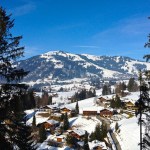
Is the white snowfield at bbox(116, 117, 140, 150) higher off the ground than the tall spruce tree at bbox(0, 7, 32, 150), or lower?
lower

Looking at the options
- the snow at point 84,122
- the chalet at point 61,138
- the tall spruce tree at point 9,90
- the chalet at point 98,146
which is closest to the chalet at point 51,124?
the snow at point 84,122

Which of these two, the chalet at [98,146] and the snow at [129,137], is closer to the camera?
the snow at [129,137]

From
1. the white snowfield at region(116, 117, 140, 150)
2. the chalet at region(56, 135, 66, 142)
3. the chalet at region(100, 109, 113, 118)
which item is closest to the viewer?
the white snowfield at region(116, 117, 140, 150)

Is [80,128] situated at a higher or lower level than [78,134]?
higher

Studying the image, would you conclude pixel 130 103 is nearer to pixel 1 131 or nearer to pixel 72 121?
pixel 72 121

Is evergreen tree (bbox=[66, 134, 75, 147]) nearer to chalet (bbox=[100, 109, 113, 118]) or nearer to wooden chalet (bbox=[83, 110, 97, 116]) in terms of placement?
chalet (bbox=[100, 109, 113, 118])

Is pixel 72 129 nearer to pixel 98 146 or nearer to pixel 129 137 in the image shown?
pixel 98 146

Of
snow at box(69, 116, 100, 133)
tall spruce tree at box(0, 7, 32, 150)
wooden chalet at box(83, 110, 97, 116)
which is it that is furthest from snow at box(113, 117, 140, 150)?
tall spruce tree at box(0, 7, 32, 150)

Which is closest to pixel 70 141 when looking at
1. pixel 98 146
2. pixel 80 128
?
pixel 98 146

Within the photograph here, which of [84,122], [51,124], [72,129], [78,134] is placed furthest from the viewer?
[84,122]

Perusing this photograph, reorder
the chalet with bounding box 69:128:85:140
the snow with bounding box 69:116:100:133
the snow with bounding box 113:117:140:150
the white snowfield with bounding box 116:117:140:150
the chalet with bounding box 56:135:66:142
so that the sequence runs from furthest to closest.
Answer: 1. the snow with bounding box 69:116:100:133
2. the chalet with bounding box 69:128:85:140
3. the chalet with bounding box 56:135:66:142
4. the snow with bounding box 113:117:140:150
5. the white snowfield with bounding box 116:117:140:150

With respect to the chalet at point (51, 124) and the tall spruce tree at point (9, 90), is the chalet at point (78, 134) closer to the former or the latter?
the chalet at point (51, 124)

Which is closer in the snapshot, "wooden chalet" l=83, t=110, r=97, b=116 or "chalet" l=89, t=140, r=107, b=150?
"chalet" l=89, t=140, r=107, b=150

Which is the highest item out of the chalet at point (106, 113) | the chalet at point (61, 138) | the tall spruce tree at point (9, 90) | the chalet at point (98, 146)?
the tall spruce tree at point (9, 90)
